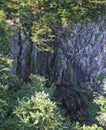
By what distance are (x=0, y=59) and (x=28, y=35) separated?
8.30 m

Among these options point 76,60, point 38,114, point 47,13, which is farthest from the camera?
point 76,60

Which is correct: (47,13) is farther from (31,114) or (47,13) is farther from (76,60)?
(31,114)

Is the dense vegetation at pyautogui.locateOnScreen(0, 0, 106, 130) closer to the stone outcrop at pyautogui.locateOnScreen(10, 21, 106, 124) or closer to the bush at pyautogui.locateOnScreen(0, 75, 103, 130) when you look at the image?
the bush at pyautogui.locateOnScreen(0, 75, 103, 130)

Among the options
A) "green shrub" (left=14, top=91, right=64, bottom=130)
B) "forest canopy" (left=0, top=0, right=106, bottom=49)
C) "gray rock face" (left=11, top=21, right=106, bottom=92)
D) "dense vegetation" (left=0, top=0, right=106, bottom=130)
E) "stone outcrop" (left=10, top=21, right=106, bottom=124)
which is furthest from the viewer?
"gray rock face" (left=11, top=21, right=106, bottom=92)

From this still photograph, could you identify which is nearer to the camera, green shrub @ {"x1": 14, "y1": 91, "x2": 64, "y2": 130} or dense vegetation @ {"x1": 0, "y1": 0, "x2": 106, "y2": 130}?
green shrub @ {"x1": 14, "y1": 91, "x2": 64, "y2": 130}

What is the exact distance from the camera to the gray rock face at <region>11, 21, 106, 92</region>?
2531cm

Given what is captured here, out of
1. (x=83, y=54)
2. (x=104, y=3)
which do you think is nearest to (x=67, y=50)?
(x=83, y=54)

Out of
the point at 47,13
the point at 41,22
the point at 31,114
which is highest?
the point at 47,13

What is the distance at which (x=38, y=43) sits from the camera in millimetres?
23266

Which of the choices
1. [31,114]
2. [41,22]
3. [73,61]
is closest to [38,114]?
[31,114]

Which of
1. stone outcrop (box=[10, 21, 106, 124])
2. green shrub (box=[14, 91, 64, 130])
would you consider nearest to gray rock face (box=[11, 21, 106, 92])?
stone outcrop (box=[10, 21, 106, 124])

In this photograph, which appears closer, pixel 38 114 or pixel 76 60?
pixel 38 114

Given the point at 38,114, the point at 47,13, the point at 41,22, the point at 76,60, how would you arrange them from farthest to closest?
1. the point at 76,60
2. the point at 47,13
3. the point at 41,22
4. the point at 38,114

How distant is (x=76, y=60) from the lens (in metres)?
26.2
